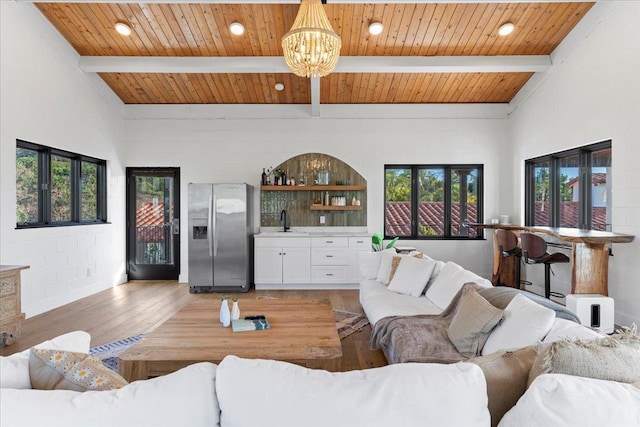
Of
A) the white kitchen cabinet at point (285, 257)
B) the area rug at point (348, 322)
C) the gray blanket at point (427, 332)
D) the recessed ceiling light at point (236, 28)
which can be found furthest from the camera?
the white kitchen cabinet at point (285, 257)

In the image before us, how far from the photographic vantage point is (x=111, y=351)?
3.28 meters

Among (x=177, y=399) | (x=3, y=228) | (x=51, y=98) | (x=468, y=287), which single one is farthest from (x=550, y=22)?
(x=3, y=228)

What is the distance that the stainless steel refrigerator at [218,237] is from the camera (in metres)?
5.67

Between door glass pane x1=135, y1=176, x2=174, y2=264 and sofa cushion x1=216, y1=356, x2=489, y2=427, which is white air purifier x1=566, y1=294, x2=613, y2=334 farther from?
door glass pane x1=135, y1=176, x2=174, y2=264

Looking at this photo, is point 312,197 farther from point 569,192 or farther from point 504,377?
point 504,377

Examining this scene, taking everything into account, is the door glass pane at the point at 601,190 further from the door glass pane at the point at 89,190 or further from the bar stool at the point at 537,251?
the door glass pane at the point at 89,190

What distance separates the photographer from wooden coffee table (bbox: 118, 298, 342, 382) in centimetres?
206

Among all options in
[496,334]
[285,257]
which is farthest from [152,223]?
[496,334]

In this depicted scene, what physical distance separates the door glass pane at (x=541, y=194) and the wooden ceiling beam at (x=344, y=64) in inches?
58.0

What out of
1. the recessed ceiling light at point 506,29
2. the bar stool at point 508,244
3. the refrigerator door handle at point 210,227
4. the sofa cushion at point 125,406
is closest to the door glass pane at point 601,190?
the bar stool at point 508,244

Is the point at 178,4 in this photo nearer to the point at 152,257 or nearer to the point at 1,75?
the point at 1,75

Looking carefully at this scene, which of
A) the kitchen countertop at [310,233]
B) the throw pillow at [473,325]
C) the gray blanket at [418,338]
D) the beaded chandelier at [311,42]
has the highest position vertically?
the beaded chandelier at [311,42]

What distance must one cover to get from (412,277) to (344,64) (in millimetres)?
3075

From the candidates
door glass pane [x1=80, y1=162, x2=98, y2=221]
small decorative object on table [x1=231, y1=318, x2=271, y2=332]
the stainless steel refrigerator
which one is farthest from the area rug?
door glass pane [x1=80, y1=162, x2=98, y2=221]
